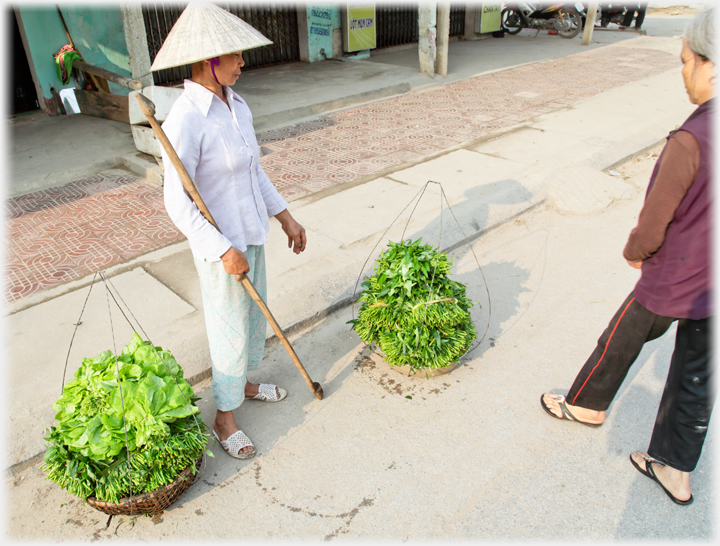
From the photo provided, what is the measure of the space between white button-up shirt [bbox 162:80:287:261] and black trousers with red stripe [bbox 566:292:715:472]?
171 cm

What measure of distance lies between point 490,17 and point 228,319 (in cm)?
1431

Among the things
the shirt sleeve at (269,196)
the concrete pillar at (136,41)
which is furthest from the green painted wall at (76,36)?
the shirt sleeve at (269,196)

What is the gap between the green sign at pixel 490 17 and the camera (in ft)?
45.7

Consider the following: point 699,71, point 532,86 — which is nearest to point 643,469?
point 699,71

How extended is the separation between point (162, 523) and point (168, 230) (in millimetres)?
2946

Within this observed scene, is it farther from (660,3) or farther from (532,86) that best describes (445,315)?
(660,3)

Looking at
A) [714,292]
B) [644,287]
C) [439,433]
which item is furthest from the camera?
[439,433]

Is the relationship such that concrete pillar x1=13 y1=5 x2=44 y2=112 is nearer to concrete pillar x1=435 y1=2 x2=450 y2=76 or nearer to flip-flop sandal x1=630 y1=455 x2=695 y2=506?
concrete pillar x1=435 y1=2 x2=450 y2=76

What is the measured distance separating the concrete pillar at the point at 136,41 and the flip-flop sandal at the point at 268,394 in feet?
15.0

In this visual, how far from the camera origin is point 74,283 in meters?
3.88

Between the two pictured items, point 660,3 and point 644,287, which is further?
point 660,3

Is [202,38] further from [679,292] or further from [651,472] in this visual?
[651,472]

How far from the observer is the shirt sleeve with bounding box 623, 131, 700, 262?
6.10ft

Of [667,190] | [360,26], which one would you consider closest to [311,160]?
[667,190]
